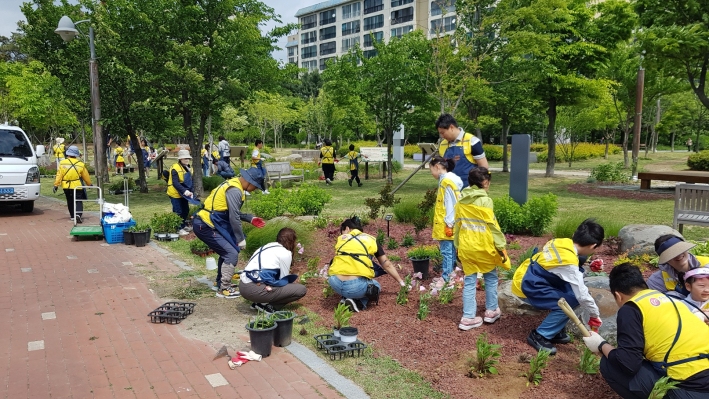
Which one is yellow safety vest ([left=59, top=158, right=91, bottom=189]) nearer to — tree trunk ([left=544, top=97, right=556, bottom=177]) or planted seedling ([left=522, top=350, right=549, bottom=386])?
planted seedling ([left=522, top=350, right=549, bottom=386])

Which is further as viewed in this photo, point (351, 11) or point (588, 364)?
point (351, 11)

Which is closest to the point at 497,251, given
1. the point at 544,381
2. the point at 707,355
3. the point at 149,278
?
the point at 544,381

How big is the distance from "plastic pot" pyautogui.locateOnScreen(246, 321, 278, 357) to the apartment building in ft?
186

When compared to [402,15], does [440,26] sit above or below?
below

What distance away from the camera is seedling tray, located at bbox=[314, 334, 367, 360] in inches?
182

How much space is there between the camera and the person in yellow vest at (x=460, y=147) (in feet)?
20.6

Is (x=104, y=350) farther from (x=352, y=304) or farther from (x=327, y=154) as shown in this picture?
(x=327, y=154)

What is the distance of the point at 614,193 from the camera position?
1598cm

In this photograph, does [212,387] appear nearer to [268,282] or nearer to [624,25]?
[268,282]

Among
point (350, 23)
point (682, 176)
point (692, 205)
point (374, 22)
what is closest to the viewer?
point (692, 205)

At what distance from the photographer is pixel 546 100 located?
21.6 metres

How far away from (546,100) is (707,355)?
66.3 ft

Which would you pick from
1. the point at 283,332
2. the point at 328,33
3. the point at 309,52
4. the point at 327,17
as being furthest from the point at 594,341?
the point at 309,52

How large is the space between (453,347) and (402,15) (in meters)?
64.4
